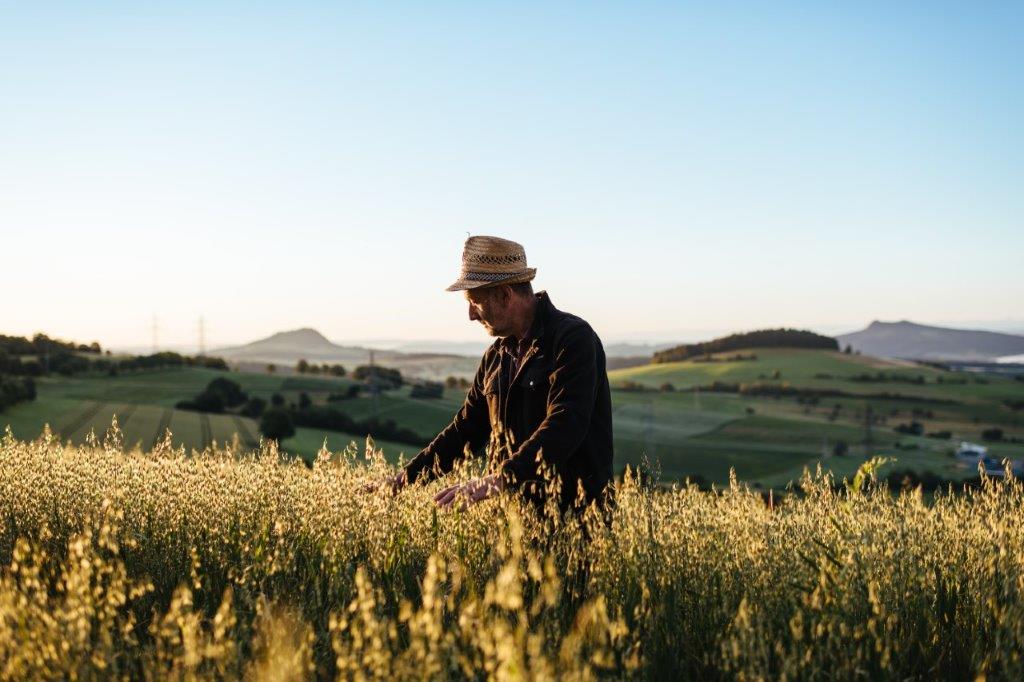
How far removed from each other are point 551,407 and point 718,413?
86943 mm

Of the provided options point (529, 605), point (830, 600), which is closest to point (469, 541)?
point (529, 605)

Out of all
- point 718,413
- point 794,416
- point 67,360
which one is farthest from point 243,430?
point 794,416

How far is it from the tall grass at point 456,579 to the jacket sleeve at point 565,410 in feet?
0.66

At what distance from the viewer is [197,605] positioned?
3.85m

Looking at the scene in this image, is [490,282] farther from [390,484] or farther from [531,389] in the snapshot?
[390,484]

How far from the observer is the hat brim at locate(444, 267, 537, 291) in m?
4.26

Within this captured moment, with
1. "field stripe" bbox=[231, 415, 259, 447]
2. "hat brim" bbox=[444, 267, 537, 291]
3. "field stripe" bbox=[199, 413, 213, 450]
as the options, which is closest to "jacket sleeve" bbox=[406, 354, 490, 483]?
"hat brim" bbox=[444, 267, 537, 291]

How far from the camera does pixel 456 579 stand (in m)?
2.28

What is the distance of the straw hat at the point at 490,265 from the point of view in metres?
4.27

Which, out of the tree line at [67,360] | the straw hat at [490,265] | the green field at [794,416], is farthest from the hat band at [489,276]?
the green field at [794,416]

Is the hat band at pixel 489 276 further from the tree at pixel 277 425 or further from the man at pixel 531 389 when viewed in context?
the tree at pixel 277 425

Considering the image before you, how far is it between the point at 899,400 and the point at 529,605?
98.9 m

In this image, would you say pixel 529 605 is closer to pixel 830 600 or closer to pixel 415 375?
pixel 830 600

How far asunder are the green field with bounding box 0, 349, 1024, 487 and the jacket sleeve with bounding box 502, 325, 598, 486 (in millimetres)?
A: 37848
